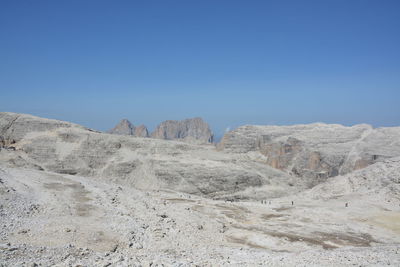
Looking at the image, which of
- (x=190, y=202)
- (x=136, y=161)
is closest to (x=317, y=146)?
(x=136, y=161)

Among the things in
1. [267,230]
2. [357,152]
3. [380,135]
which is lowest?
[267,230]

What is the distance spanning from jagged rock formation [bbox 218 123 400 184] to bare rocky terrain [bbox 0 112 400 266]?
28 centimetres

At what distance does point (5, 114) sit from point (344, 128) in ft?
273

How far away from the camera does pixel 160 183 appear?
60375mm

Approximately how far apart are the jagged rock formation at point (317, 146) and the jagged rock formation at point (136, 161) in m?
5.97

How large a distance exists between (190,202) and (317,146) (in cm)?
4647

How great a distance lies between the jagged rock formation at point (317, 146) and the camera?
67.2 metres

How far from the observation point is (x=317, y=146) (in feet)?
243

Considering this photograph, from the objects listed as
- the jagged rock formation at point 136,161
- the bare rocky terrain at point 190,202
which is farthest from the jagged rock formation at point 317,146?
the jagged rock formation at point 136,161

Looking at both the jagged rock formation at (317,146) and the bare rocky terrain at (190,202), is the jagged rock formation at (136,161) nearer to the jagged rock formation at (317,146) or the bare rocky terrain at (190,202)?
the bare rocky terrain at (190,202)

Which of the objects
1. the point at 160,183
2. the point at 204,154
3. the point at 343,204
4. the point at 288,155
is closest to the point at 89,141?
the point at 160,183

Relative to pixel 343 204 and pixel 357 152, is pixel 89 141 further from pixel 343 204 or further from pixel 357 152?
pixel 357 152

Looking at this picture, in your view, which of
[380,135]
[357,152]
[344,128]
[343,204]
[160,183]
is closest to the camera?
[343,204]

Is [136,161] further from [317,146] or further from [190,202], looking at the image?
[317,146]
